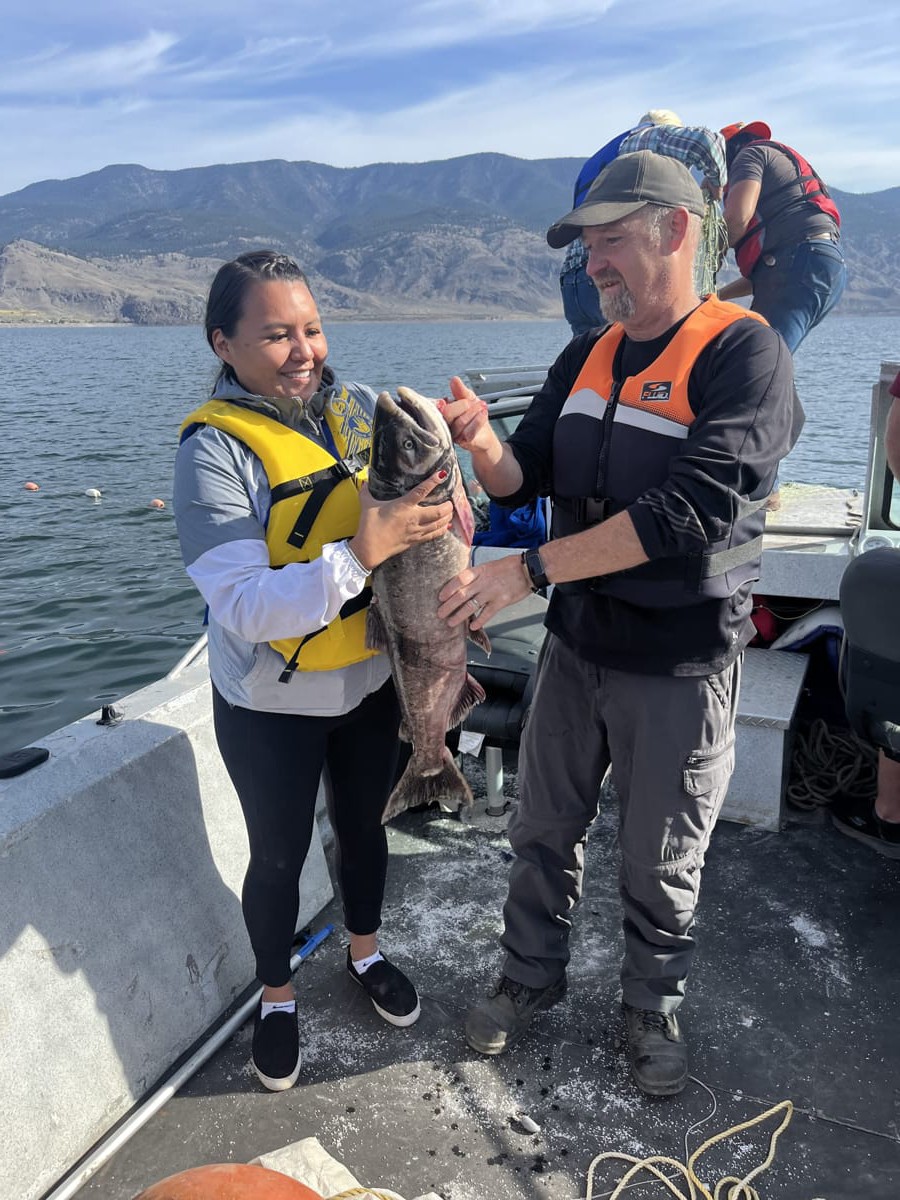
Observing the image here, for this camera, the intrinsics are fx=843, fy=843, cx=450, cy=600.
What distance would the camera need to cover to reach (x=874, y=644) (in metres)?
3.16

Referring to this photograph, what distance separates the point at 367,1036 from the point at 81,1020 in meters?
1.09

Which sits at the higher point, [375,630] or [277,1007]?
[375,630]

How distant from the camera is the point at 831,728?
5051 mm

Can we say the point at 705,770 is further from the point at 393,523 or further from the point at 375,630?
the point at 393,523


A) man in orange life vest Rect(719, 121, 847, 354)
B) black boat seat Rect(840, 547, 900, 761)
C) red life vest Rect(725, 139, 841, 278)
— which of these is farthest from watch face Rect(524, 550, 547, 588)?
red life vest Rect(725, 139, 841, 278)

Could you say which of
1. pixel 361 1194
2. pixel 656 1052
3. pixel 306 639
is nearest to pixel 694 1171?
pixel 656 1052

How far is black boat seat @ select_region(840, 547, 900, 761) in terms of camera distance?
3.10 m

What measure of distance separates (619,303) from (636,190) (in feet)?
1.10

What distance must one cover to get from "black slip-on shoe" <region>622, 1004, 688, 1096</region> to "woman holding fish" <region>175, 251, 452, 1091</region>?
0.89 meters

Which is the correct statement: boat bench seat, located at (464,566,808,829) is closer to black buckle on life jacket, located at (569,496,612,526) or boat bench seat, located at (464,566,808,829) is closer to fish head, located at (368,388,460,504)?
black buckle on life jacket, located at (569,496,612,526)

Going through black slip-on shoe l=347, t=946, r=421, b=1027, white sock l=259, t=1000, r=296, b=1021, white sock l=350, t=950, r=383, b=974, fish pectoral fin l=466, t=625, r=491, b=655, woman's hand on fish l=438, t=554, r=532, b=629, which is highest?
woman's hand on fish l=438, t=554, r=532, b=629

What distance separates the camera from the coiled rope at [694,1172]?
103 inches

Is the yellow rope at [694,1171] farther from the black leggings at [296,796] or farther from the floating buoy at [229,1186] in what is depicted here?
the black leggings at [296,796]

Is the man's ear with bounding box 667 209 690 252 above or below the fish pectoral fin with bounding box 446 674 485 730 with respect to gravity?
above
